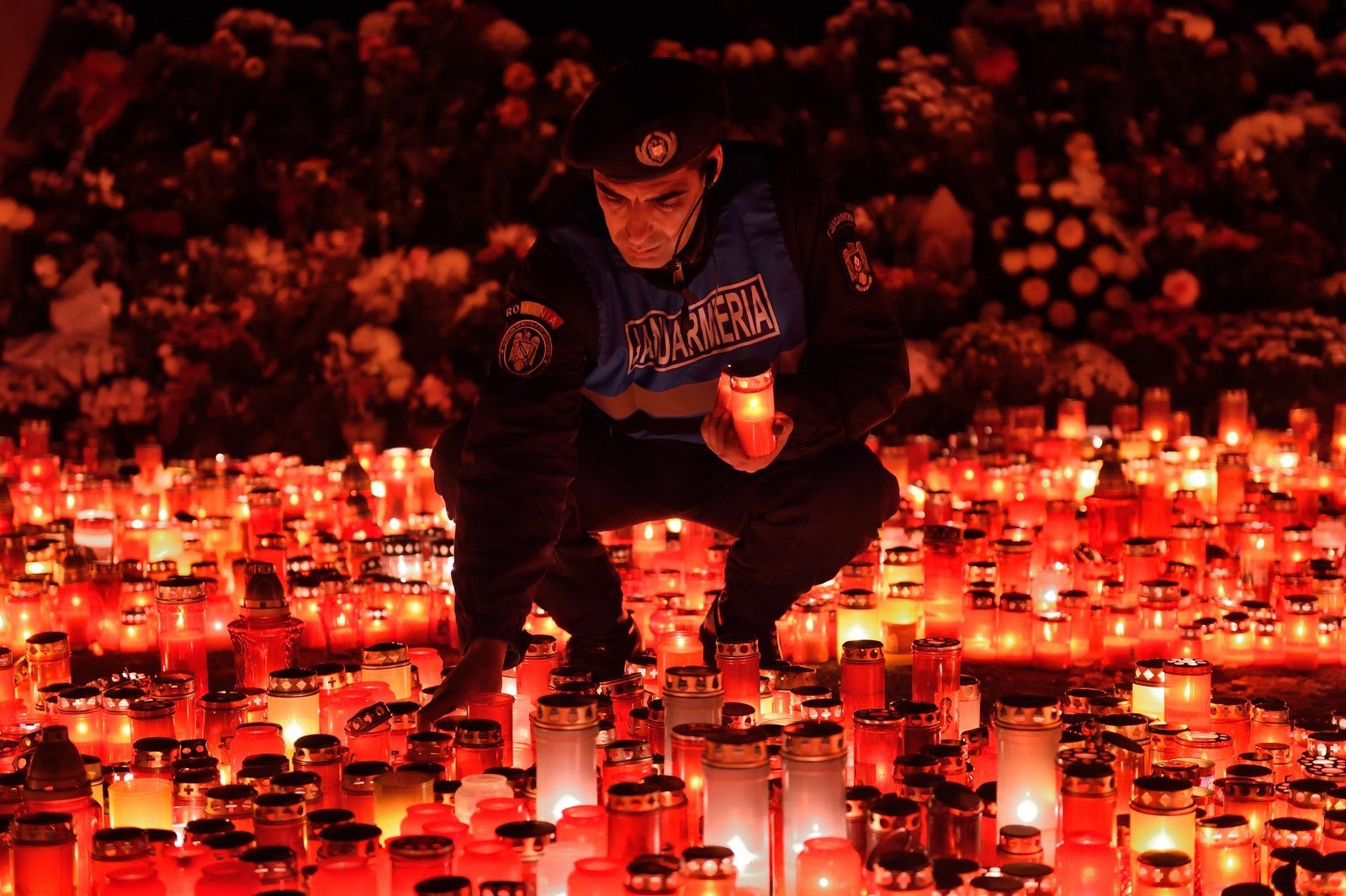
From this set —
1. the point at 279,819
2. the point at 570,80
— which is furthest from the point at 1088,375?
the point at 279,819

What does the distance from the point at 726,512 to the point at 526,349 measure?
629mm

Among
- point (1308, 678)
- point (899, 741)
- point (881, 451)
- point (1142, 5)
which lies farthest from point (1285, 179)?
point (899, 741)

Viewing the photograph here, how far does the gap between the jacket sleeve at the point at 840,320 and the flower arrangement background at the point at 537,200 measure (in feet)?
12.3

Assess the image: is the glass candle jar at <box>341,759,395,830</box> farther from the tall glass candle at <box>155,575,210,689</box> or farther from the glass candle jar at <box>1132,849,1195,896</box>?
the tall glass candle at <box>155,575,210,689</box>

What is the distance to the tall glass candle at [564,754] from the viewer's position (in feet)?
8.80

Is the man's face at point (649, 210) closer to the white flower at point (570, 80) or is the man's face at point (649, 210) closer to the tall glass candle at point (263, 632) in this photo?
the tall glass candle at point (263, 632)

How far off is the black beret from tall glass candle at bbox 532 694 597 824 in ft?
3.41

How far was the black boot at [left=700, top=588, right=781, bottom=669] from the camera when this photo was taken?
3703 mm

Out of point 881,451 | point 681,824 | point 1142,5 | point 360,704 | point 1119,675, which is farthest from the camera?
point 1142,5

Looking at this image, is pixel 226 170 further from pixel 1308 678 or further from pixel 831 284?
pixel 1308 678

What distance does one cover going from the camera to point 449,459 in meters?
3.70

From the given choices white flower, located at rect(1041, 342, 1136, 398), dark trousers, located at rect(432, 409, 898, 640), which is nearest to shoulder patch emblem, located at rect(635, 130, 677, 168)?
dark trousers, located at rect(432, 409, 898, 640)

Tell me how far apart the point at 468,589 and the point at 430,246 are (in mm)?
4979

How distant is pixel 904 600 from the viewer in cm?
413
